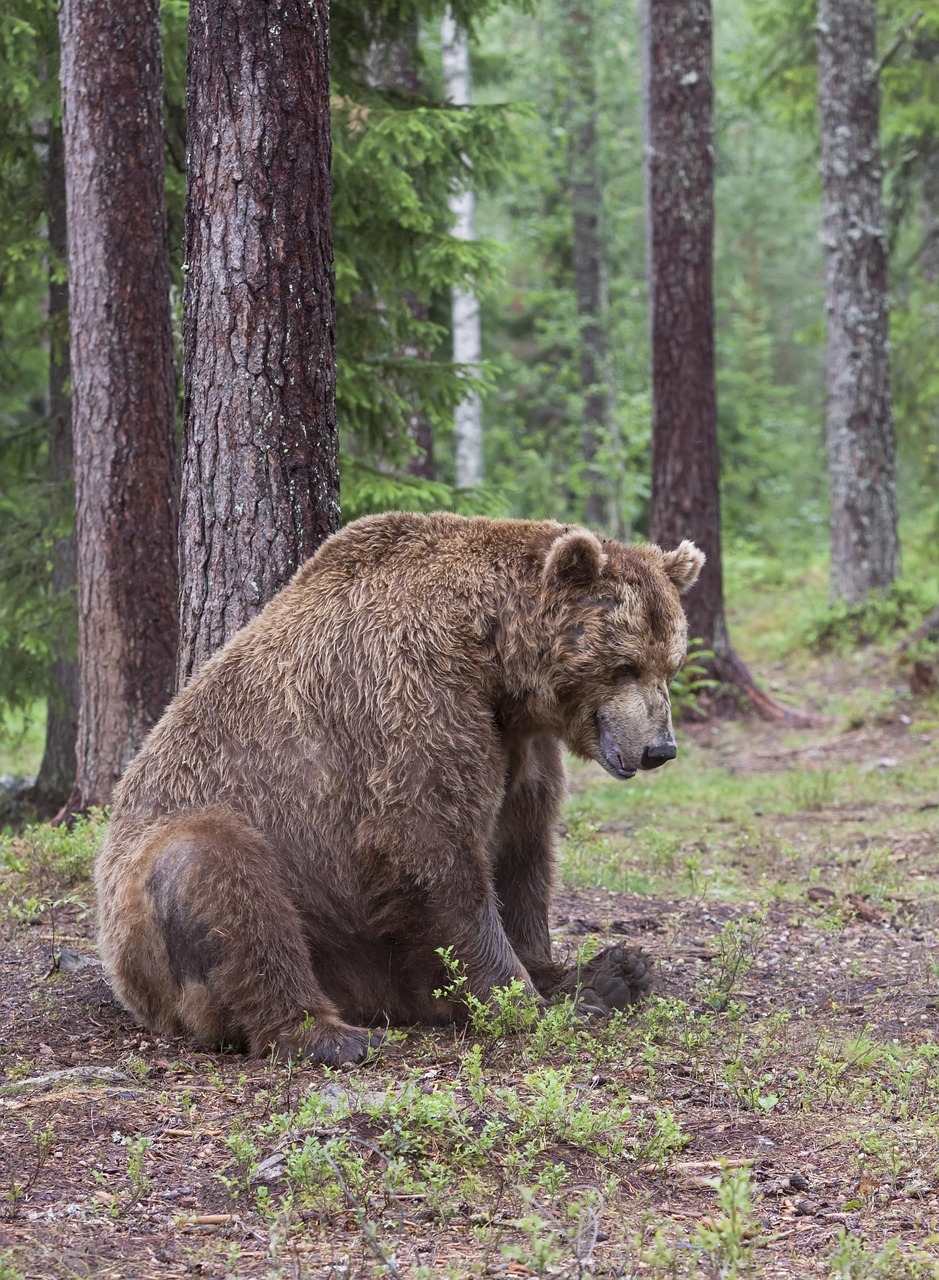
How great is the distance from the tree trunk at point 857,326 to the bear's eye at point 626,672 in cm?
1178

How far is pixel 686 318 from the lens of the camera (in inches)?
513

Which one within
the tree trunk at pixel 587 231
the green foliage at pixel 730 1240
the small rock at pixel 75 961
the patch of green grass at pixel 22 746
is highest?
the tree trunk at pixel 587 231

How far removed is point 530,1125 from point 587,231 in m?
23.1

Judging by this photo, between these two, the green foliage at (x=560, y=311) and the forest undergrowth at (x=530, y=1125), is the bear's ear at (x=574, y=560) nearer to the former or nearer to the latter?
the forest undergrowth at (x=530, y=1125)

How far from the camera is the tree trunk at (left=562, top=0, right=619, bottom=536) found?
960 inches

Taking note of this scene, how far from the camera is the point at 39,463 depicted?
11008 millimetres

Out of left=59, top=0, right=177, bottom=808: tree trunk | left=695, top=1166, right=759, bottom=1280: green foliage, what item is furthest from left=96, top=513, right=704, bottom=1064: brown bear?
left=59, top=0, right=177, bottom=808: tree trunk

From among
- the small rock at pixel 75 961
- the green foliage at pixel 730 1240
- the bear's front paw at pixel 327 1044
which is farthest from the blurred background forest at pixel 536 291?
the green foliage at pixel 730 1240

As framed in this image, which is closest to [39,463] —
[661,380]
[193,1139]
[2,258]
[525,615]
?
[2,258]

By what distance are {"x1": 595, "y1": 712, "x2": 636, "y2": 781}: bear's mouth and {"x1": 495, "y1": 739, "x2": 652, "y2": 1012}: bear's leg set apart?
366mm

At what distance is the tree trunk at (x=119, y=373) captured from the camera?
7824mm

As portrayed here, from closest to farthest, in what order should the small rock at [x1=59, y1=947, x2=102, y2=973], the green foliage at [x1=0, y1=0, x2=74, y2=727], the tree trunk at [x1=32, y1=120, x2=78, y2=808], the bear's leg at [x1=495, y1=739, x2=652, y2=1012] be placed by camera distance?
1. the bear's leg at [x1=495, y1=739, x2=652, y2=1012]
2. the small rock at [x1=59, y1=947, x2=102, y2=973]
3. the green foliage at [x1=0, y1=0, x2=74, y2=727]
4. the tree trunk at [x1=32, y1=120, x2=78, y2=808]

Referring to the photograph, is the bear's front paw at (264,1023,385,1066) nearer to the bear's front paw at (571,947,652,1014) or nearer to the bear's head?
the bear's front paw at (571,947,652,1014)

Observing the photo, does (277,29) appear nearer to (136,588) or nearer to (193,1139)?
(136,588)
